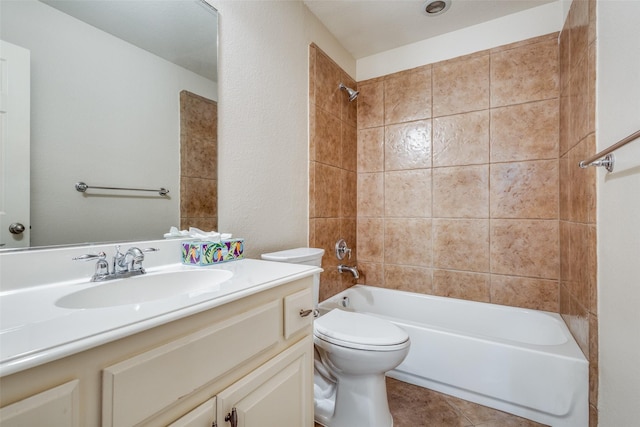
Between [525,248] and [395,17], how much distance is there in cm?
183

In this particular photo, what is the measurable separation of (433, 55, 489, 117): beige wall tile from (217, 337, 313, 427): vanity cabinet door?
2.00m

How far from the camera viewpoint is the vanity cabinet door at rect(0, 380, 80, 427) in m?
0.39

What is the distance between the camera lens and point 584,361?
1295mm

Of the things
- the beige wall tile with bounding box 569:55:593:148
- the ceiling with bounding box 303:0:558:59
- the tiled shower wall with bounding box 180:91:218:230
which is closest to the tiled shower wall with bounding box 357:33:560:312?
the ceiling with bounding box 303:0:558:59

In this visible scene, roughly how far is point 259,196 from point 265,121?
16.7 inches

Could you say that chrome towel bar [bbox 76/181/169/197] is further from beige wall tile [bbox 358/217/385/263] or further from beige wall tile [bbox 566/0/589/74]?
beige wall tile [bbox 566/0/589/74]

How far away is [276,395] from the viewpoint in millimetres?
856

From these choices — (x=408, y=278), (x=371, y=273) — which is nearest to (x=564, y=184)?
(x=408, y=278)

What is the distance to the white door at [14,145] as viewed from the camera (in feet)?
2.52

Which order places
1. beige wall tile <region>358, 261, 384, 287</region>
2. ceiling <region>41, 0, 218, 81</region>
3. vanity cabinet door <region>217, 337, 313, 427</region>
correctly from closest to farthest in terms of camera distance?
vanity cabinet door <region>217, 337, 313, 427</region>
ceiling <region>41, 0, 218, 81</region>
beige wall tile <region>358, 261, 384, 287</region>

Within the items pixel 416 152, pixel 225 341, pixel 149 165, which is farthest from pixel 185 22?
pixel 416 152

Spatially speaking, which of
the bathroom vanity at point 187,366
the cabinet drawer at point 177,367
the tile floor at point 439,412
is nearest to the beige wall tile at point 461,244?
the tile floor at point 439,412

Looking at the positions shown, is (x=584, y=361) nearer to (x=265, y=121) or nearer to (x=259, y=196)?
(x=259, y=196)

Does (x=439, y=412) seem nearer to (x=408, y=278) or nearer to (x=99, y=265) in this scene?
(x=408, y=278)
